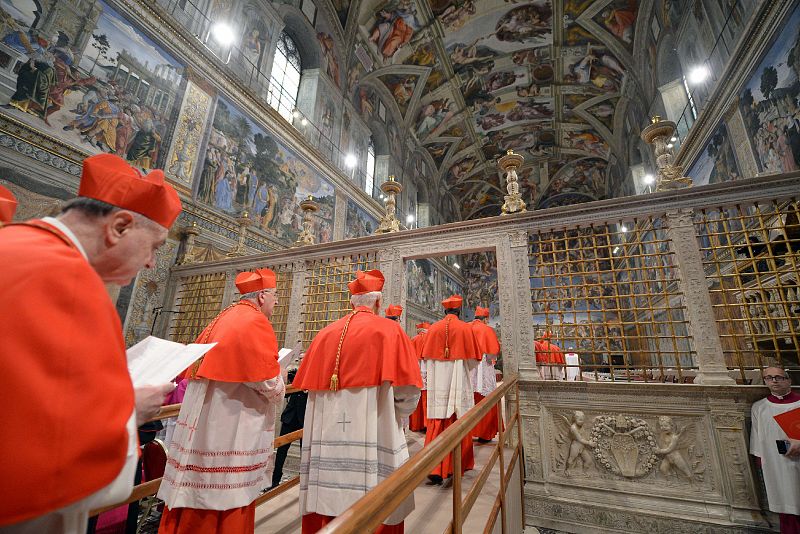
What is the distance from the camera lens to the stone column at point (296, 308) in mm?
6621

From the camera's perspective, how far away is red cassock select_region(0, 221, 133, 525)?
25.5 inches

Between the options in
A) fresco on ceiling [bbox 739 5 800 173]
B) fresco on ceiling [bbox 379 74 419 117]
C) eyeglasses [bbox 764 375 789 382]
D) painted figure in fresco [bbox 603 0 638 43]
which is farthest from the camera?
fresco on ceiling [bbox 379 74 419 117]

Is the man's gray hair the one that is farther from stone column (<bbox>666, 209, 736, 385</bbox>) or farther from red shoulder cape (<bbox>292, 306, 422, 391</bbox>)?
stone column (<bbox>666, 209, 736, 385</bbox>)

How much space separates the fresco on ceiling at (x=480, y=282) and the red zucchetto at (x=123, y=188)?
25.6m

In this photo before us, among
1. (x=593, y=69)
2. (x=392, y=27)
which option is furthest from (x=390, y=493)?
(x=593, y=69)

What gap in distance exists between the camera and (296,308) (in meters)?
6.71

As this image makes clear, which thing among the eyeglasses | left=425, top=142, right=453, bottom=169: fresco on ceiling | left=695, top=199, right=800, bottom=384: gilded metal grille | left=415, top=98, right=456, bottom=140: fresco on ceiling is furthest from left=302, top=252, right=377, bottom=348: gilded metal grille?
left=425, top=142, right=453, bottom=169: fresco on ceiling

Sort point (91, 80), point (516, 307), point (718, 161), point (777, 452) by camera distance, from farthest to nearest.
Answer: point (718, 161) < point (91, 80) < point (516, 307) < point (777, 452)

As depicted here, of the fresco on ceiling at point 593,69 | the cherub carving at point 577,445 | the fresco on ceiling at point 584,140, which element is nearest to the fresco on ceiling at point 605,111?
the fresco on ceiling at point 593,69

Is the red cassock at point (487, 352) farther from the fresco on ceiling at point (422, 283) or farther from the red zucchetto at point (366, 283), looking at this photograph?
the fresco on ceiling at point (422, 283)

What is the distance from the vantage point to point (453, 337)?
5113 mm

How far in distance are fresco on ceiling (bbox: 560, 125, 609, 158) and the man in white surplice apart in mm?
21398

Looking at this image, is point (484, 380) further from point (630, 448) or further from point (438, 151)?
point (438, 151)

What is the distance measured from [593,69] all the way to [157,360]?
21700 millimetres
